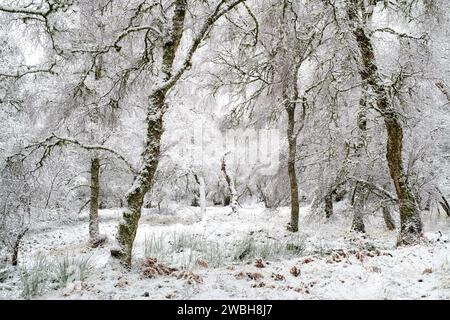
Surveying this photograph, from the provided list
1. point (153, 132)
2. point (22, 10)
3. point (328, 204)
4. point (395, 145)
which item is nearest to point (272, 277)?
point (153, 132)

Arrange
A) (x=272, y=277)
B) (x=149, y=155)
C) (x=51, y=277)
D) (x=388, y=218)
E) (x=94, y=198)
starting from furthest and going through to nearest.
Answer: (x=94, y=198) → (x=388, y=218) → (x=149, y=155) → (x=272, y=277) → (x=51, y=277)

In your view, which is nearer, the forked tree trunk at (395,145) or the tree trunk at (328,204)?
the forked tree trunk at (395,145)

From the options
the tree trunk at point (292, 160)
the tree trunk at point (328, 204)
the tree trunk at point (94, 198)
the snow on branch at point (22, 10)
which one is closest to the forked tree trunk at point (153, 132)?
the snow on branch at point (22, 10)

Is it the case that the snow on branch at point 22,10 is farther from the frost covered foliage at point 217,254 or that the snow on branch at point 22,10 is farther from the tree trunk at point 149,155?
the frost covered foliage at point 217,254

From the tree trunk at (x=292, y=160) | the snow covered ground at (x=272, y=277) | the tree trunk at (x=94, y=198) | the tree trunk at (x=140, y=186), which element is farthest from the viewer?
the tree trunk at (x=94, y=198)

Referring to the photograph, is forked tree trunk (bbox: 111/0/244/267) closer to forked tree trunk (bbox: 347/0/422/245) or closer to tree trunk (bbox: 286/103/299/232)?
forked tree trunk (bbox: 347/0/422/245)

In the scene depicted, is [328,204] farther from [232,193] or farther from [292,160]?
[232,193]

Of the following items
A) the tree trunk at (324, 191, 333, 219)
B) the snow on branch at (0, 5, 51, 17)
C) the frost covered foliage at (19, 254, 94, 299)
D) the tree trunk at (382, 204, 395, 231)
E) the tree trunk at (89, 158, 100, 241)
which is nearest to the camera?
the frost covered foliage at (19, 254, 94, 299)

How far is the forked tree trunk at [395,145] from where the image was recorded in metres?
7.54

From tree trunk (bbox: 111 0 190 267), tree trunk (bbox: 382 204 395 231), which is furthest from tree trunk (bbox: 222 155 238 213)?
tree trunk (bbox: 111 0 190 267)

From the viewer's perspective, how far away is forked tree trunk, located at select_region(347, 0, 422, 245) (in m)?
7.54

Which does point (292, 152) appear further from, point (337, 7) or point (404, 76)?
point (337, 7)

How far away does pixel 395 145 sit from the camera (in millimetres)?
7691
